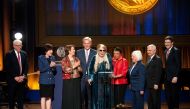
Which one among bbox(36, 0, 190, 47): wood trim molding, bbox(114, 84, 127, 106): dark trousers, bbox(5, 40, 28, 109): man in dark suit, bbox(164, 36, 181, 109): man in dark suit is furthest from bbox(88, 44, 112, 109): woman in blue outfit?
bbox(36, 0, 190, 47): wood trim molding

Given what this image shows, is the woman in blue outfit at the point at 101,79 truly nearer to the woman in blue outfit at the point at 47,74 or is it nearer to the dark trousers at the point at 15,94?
the woman in blue outfit at the point at 47,74

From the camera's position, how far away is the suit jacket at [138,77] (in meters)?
7.98

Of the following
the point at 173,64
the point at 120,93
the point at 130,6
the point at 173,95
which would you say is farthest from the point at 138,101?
the point at 130,6

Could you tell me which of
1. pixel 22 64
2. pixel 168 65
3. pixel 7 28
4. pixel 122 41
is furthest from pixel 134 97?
pixel 7 28

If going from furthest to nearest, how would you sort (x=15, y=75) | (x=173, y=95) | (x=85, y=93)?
1. (x=15, y=75)
2. (x=173, y=95)
3. (x=85, y=93)

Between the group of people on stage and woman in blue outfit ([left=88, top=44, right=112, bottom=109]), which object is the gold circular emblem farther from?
woman in blue outfit ([left=88, top=44, right=112, bottom=109])

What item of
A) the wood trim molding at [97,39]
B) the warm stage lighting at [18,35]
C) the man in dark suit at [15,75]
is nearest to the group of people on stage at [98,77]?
the man in dark suit at [15,75]

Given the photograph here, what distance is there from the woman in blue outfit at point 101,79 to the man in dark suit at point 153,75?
32.7 inches

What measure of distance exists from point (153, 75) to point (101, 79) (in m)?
1.06

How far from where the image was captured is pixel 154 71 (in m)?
8.17

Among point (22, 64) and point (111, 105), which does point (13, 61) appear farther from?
point (111, 105)

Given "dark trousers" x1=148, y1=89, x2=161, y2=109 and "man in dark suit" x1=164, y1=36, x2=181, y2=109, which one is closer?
"dark trousers" x1=148, y1=89, x2=161, y2=109

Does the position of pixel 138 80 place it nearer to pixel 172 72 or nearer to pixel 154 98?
pixel 154 98

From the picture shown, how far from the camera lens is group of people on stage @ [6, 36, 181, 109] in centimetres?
785
